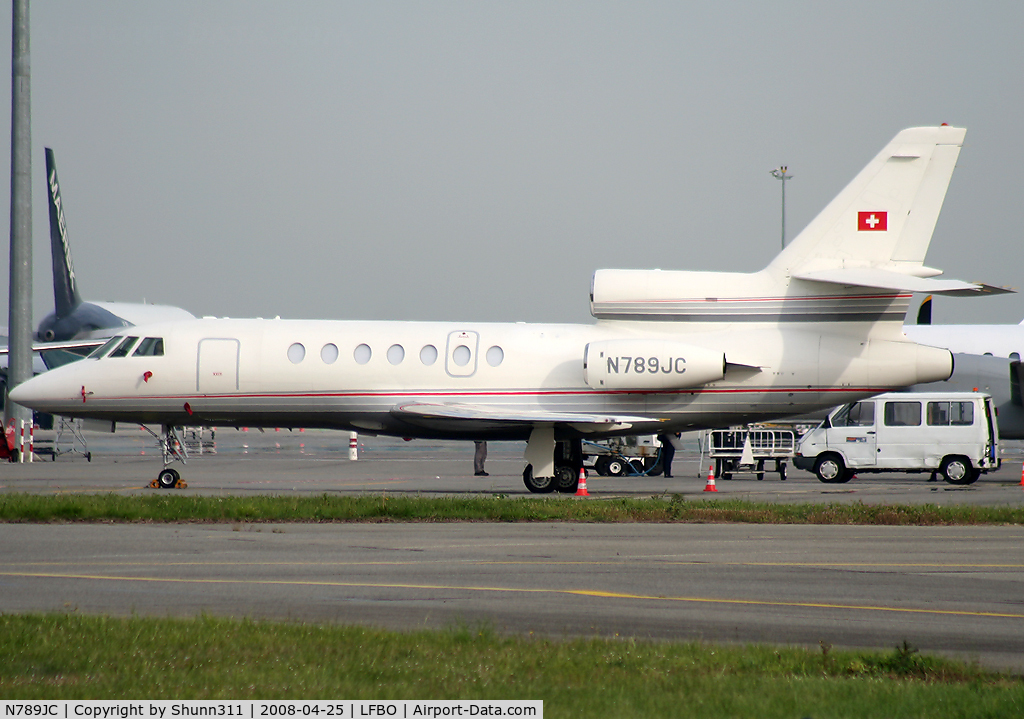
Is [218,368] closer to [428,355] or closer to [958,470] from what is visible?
[428,355]

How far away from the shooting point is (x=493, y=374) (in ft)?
75.2

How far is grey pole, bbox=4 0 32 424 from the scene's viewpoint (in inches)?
1359

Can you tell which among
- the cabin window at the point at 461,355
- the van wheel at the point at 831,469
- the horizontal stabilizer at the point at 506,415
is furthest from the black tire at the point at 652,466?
the cabin window at the point at 461,355

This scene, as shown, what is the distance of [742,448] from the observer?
31.7 meters

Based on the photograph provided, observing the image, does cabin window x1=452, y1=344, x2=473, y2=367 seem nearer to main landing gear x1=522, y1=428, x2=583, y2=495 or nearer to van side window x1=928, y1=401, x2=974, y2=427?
main landing gear x1=522, y1=428, x2=583, y2=495

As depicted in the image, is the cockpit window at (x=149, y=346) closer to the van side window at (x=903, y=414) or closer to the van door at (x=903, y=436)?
the van door at (x=903, y=436)

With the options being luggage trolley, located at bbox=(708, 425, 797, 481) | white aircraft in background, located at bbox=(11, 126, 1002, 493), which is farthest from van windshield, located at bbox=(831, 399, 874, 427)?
white aircraft in background, located at bbox=(11, 126, 1002, 493)

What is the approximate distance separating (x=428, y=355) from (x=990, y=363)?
70.0 feet

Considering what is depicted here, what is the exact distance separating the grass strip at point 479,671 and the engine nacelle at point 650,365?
14702 millimetres

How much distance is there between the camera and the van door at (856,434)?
29.3 meters

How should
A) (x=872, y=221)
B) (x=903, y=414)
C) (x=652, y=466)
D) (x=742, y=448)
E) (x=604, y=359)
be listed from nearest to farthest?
(x=872, y=221), (x=604, y=359), (x=903, y=414), (x=742, y=448), (x=652, y=466)

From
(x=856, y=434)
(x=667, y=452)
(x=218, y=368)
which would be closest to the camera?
(x=218, y=368)

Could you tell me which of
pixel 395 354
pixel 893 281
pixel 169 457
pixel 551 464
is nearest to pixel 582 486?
pixel 551 464

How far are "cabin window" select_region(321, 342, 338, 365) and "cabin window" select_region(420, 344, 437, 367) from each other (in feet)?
5.95
